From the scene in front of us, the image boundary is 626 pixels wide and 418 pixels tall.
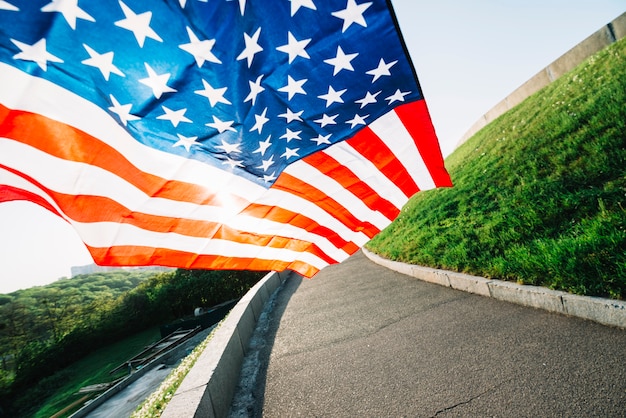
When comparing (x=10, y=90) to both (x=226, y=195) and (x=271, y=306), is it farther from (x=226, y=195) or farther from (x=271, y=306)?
(x=271, y=306)

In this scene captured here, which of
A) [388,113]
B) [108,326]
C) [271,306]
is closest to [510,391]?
[388,113]

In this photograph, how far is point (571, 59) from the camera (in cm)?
1157

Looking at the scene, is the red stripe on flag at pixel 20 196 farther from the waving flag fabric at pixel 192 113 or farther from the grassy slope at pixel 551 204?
the grassy slope at pixel 551 204

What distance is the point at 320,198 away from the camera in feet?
8.73

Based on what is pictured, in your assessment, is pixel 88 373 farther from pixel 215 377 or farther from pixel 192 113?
pixel 192 113

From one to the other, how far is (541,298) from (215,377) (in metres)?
4.02

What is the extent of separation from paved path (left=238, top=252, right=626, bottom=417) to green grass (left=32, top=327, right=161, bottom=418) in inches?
545

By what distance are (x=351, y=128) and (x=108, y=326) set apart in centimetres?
2834

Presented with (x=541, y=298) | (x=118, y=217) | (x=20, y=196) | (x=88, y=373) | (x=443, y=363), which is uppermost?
(x=20, y=196)

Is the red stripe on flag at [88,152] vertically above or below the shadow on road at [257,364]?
above

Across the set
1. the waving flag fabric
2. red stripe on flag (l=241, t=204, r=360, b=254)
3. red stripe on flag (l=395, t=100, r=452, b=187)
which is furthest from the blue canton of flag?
red stripe on flag (l=241, t=204, r=360, b=254)

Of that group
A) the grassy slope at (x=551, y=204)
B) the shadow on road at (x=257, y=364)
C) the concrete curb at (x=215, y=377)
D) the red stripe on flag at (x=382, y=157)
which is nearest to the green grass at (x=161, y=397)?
the concrete curb at (x=215, y=377)

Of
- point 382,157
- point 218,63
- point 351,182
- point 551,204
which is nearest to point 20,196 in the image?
point 218,63

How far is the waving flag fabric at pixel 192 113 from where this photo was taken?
4.83ft
